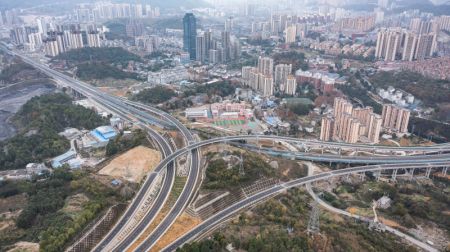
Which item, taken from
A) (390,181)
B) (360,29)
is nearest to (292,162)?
(390,181)

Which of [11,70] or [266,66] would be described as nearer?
[266,66]

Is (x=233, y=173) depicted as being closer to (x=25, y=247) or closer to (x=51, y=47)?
(x=25, y=247)

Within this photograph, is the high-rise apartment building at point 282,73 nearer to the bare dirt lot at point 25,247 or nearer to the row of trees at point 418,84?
the row of trees at point 418,84

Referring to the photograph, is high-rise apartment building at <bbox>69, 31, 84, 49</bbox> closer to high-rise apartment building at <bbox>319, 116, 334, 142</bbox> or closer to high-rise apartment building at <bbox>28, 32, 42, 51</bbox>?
high-rise apartment building at <bbox>28, 32, 42, 51</bbox>

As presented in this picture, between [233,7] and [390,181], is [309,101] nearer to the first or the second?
[390,181]

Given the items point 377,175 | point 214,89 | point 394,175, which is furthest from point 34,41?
point 394,175

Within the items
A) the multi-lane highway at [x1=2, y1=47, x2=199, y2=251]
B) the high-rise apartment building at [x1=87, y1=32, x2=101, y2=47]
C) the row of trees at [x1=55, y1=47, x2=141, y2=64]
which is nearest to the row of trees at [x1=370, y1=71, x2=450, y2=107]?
the multi-lane highway at [x1=2, y1=47, x2=199, y2=251]

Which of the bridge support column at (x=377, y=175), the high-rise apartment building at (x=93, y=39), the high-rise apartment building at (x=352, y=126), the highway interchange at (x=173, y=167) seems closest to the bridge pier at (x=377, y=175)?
the bridge support column at (x=377, y=175)
